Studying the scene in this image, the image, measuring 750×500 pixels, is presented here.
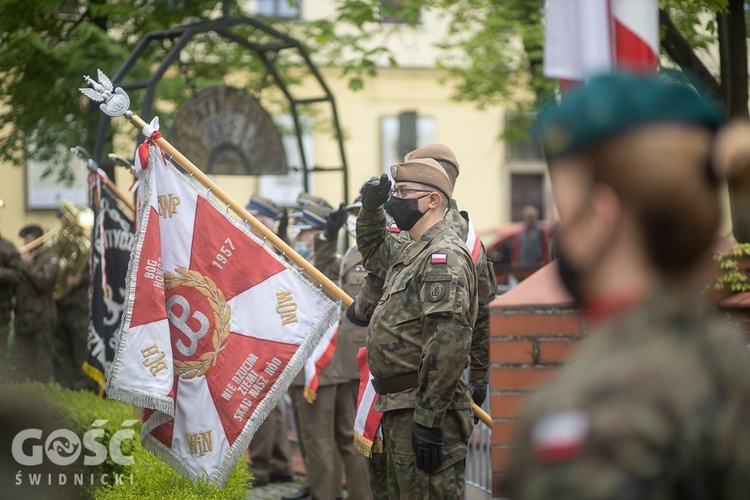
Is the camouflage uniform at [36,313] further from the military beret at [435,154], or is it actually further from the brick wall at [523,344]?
the brick wall at [523,344]

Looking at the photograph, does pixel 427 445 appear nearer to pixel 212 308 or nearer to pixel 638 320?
pixel 212 308

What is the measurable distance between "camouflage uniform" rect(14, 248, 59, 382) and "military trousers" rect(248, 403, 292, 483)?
4000mm

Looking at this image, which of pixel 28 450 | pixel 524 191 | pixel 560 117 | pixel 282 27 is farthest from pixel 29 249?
pixel 524 191

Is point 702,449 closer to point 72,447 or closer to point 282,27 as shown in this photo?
point 72,447

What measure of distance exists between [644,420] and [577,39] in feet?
4.90

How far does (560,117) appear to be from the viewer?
1669 mm

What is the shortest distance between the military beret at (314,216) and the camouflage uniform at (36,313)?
449cm

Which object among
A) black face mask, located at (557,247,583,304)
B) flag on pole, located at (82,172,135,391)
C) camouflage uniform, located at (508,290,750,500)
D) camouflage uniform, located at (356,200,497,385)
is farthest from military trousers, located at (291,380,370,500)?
camouflage uniform, located at (508,290,750,500)

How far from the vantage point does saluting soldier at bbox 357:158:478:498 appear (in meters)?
4.57

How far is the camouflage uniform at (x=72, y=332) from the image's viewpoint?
12188 millimetres

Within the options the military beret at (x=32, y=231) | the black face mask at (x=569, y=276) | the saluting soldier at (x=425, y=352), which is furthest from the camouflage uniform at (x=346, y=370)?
the military beret at (x=32, y=231)

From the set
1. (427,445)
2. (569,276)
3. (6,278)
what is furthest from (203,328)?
(6,278)

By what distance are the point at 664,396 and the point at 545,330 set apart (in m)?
1.98

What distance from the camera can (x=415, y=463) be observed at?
4.75m
